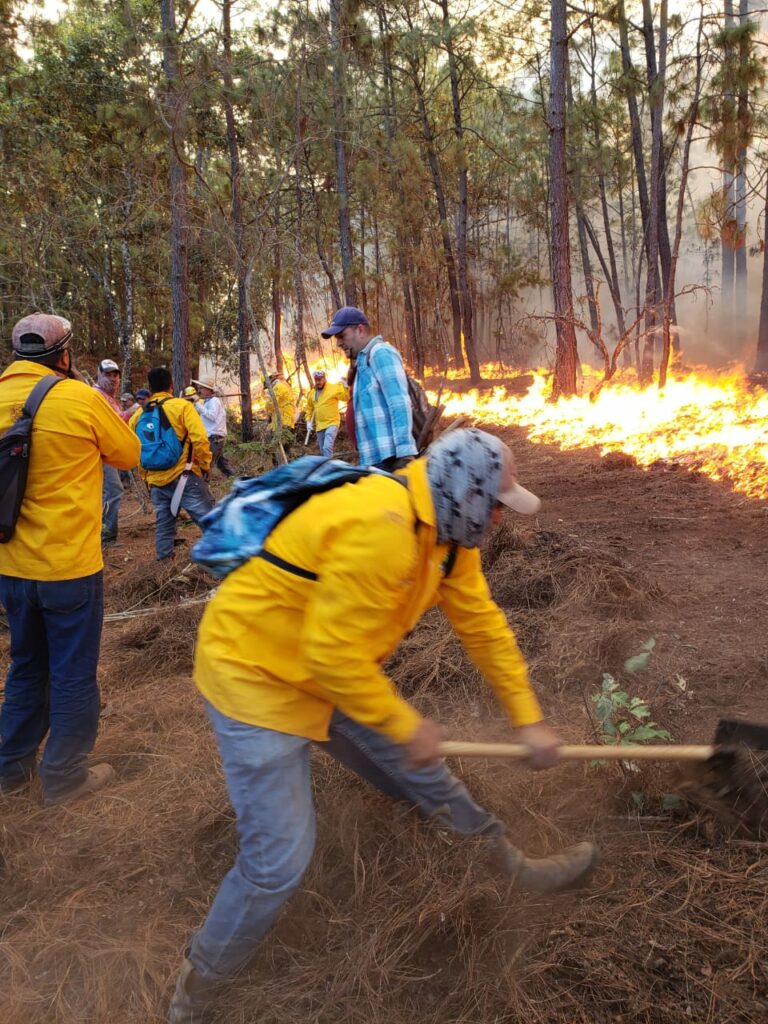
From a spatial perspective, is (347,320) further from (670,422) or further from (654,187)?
(654,187)

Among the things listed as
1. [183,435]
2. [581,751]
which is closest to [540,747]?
[581,751]

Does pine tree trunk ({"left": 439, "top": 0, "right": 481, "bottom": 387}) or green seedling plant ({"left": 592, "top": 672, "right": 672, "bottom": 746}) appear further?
pine tree trunk ({"left": 439, "top": 0, "right": 481, "bottom": 387})

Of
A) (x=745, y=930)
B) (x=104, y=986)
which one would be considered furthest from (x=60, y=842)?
(x=745, y=930)

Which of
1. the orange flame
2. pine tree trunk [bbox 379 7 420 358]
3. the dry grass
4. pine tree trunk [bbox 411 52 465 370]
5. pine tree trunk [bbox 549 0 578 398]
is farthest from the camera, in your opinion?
pine tree trunk [bbox 411 52 465 370]

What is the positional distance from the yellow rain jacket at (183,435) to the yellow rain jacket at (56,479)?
362 centimetres

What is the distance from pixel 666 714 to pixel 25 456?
322cm

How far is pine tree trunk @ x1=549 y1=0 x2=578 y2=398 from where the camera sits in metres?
14.0

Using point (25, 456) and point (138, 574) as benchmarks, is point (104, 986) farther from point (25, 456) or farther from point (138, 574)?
point (138, 574)

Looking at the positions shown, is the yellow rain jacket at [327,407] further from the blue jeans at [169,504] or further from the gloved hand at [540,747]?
the gloved hand at [540,747]

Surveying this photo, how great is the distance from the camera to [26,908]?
107 inches

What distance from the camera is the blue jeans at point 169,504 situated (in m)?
7.16

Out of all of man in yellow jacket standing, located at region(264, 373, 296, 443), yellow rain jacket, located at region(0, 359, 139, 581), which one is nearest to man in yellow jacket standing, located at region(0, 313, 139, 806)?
yellow rain jacket, located at region(0, 359, 139, 581)

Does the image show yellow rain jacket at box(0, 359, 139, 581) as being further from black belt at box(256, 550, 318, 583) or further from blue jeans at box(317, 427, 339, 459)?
blue jeans at box(317, 427, 339, 459)

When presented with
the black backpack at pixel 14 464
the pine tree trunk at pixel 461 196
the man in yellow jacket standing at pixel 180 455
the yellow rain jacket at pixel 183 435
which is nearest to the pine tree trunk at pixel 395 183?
the pine tree trunk at pixel 461 196
